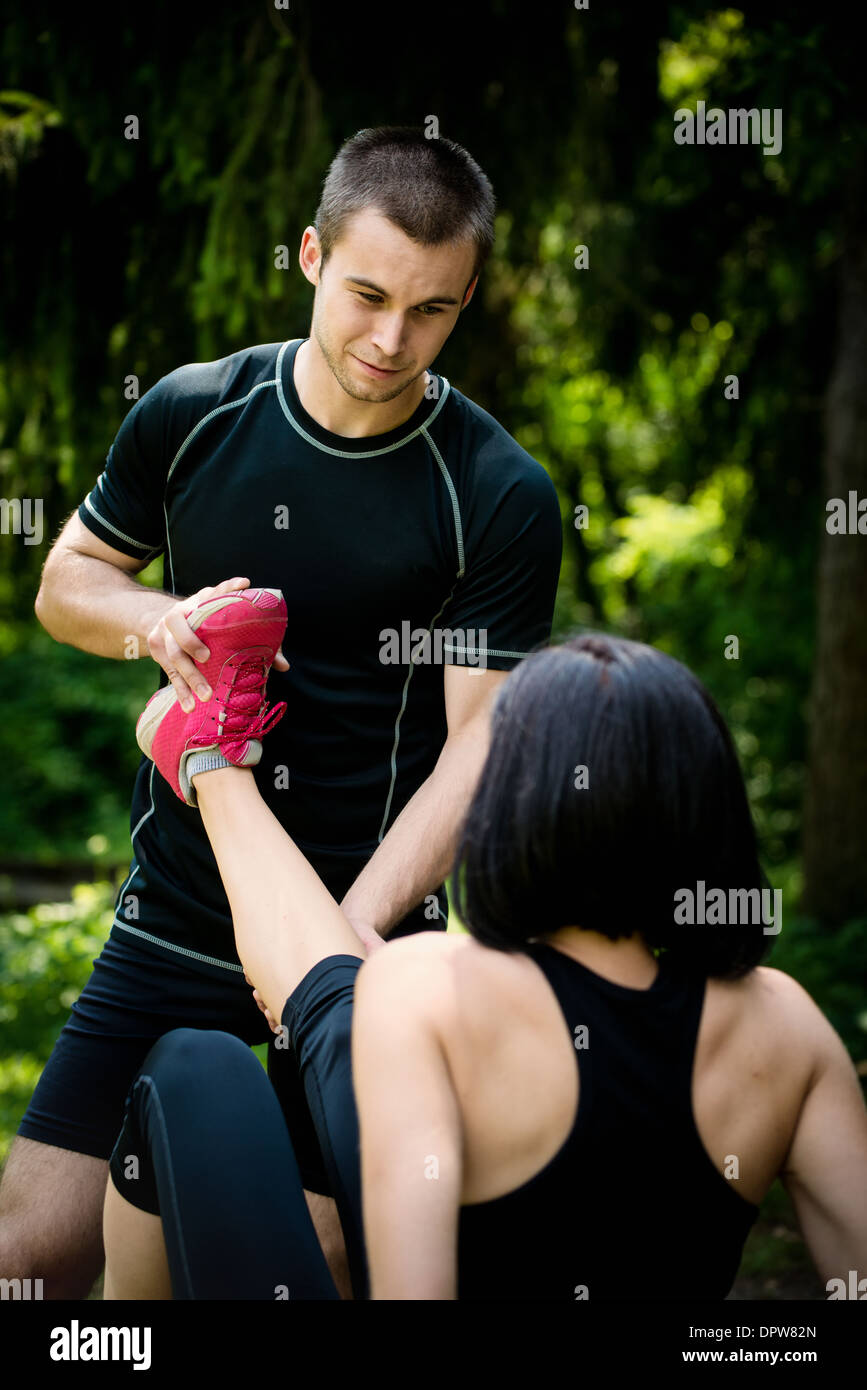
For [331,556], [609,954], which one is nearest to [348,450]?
[331,556]

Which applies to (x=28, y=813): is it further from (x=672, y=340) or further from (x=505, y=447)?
(x=505, y=447)

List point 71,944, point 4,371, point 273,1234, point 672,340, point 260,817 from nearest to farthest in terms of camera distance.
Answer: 1. point 273,1234
2. point 260,817
3. point 4,371
4. point 71,944
5. point 672,340

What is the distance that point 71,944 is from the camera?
21.2 ft

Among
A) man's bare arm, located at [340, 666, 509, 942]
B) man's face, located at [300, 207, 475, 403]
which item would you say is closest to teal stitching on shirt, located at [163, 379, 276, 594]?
man's face, located at [300, 207, 475, 403]

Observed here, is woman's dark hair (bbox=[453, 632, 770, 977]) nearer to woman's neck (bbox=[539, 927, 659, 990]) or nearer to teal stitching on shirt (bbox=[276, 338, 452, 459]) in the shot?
woman's neck (bbox=[539, 927, 659, 990])

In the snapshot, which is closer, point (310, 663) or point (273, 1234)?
point (273, 1234)

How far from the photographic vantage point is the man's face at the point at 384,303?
2.53m

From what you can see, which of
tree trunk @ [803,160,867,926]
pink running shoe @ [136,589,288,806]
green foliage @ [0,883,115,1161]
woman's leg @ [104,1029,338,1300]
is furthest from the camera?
tree trunk @ [803,160,867,926]

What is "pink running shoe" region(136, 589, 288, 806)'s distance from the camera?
2439mm

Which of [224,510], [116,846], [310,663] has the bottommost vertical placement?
[116,846]

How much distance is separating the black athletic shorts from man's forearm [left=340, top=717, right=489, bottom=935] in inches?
6.9

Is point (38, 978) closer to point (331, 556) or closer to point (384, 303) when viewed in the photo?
point (331, 556)

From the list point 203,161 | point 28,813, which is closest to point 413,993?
point 203,161
